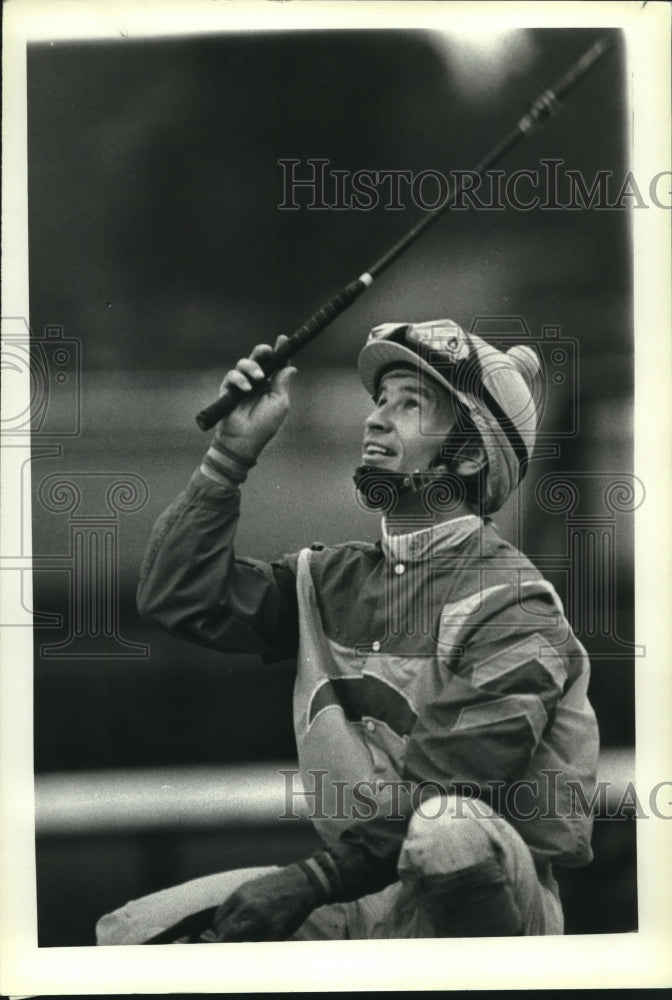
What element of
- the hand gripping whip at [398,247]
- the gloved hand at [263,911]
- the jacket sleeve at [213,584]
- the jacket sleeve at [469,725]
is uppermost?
the hand gripping whip at [398,247]

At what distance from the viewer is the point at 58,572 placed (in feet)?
10.7

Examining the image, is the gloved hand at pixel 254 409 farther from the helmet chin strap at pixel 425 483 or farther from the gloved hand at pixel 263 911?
the gloved hand at pixel 263 911

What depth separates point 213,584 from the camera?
3.17m

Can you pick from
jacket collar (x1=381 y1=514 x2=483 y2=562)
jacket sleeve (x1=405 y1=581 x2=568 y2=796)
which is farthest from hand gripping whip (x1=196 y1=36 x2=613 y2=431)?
jacket sleeve (x1=405 y1=581 x2=568 y2=796)

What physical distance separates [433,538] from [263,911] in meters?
1.20

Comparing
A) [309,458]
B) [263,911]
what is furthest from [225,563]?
[263,911]

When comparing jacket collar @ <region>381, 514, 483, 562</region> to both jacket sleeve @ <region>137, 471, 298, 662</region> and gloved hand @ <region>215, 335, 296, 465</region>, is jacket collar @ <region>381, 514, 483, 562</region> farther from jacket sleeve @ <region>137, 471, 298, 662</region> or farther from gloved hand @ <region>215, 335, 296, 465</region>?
gloved hand @ <region>215, 335, 296, 465</region>

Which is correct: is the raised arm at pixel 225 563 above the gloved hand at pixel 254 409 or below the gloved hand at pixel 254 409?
below

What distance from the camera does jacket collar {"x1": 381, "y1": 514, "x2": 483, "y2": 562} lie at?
10.5 feet

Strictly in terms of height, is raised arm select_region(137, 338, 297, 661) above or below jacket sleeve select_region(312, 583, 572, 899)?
above

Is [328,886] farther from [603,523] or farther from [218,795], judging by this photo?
[603,523]

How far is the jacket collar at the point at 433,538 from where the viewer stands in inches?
126

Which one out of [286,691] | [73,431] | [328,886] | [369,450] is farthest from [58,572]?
[328,886]

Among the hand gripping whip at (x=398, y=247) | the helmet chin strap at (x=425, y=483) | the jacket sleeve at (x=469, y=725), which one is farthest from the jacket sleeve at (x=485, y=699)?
the hand gripping whip at (x=398, y=247)
